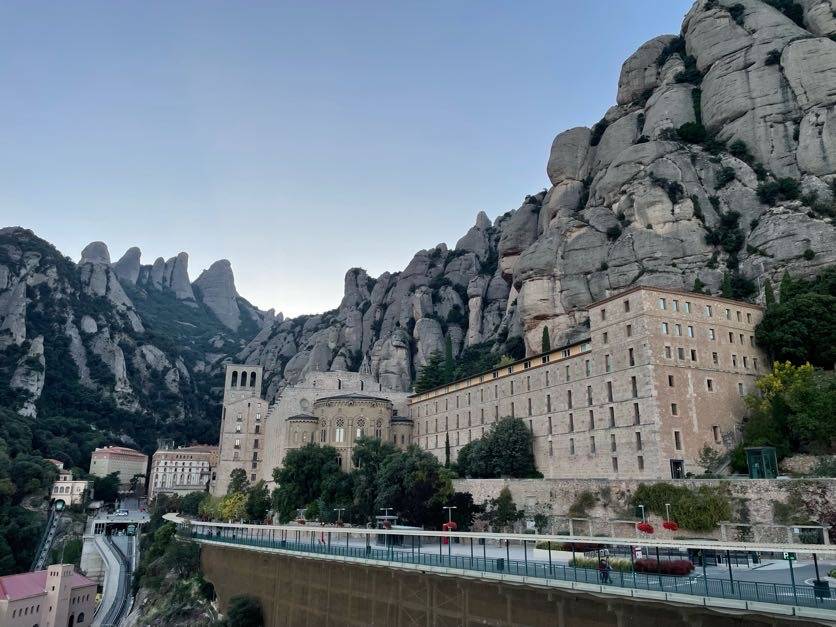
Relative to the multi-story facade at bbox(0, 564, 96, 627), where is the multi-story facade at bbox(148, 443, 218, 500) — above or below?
above

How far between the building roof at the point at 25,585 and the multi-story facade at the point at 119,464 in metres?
52.1

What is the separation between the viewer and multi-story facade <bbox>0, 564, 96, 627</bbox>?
5575 cm

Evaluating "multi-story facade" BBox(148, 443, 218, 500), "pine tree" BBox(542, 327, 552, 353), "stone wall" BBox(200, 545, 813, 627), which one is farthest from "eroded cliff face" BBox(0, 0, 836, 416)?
"multi-story facade" BBox(148, 443, 218, 500)

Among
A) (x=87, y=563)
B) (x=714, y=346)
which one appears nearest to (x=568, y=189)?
(x=714, y=346)

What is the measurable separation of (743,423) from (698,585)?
98.4 ft

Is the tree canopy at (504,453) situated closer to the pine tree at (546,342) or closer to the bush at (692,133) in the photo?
the pine tree at (546,342)

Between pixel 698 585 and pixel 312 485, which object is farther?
pixel 312 485

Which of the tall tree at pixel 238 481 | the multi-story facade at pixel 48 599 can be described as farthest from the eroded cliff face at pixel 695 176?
the multi-story facade at pixel 48 599

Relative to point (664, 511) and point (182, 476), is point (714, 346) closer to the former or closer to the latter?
point (664, 511)

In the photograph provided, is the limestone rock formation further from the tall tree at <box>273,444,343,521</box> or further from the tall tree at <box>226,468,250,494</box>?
the tall tree at <box>273,444,343,521</box>

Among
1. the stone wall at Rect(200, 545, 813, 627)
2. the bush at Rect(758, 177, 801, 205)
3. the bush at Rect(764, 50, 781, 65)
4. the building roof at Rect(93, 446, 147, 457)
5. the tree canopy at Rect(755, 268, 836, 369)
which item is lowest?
the stone wall at Rect(200, 545, 813, 627)

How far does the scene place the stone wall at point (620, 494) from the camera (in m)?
32.8

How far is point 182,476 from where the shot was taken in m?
120

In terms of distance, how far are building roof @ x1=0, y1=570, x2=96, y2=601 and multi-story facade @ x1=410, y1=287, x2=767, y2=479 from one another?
49432mm
